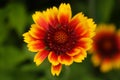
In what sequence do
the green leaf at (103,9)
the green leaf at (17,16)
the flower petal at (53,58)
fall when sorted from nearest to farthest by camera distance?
1. the flower petal at (53,58)
2. the green leaf at (17,16)
3. the green leaf at (103,9)

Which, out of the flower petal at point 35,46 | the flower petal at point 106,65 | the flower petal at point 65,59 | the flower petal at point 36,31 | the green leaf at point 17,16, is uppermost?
the green leaf at point 17,16

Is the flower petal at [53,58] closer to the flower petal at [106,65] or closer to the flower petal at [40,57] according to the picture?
the flower petal at [40,57]

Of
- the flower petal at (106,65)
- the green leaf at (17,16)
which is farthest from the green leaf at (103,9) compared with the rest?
the green leaf at (17,16)

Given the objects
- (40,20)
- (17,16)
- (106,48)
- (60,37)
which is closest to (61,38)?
(60,37)

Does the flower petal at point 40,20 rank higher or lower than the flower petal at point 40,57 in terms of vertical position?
higher

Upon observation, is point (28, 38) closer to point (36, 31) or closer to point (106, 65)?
point (36, 31)

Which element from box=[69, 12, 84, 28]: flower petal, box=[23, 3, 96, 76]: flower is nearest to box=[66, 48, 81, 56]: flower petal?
box=[23, 3, 96, 76]: flower

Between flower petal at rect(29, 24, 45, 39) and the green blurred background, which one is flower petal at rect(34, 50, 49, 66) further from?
the green blurred background
